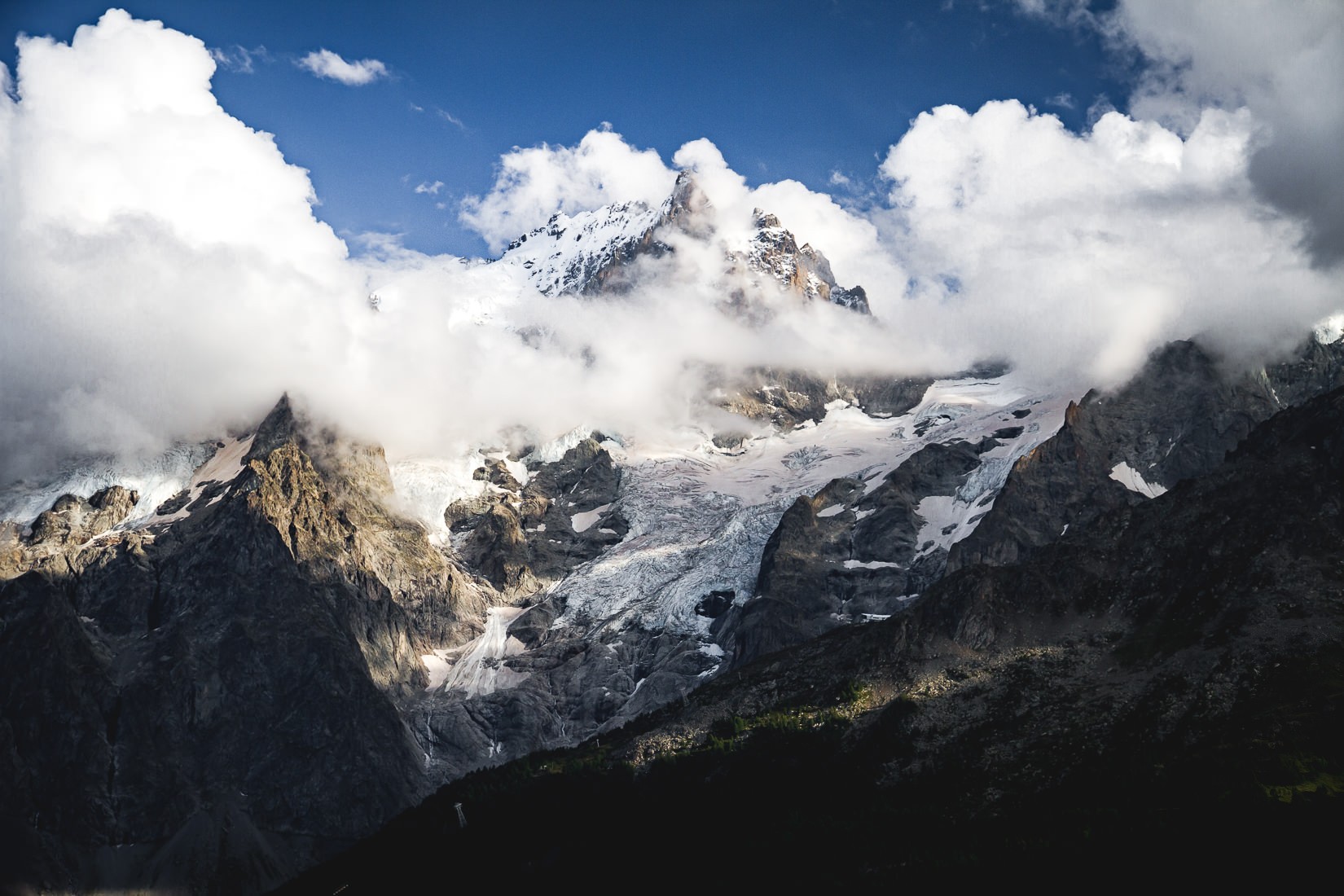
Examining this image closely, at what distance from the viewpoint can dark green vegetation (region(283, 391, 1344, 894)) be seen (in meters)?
106

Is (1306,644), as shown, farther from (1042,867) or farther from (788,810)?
(788,810)

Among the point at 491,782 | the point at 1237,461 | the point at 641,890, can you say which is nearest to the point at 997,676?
the point at 641,890

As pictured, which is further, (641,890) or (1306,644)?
(641,890)

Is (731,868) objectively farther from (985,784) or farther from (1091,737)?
(1091,737)

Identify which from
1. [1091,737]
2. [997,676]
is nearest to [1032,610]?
[997,676]

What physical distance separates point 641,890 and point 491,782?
64391 millimetres

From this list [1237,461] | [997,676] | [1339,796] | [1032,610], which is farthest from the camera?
[1237,461]

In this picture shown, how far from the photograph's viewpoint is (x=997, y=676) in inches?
5674

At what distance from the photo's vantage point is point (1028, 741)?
5025 inches

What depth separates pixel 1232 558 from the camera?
149 m

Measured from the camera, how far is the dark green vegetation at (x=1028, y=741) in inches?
4161

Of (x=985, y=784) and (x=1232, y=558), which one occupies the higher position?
(x=1232, y=558)

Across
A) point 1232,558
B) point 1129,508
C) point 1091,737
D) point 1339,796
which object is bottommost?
point 1339,796

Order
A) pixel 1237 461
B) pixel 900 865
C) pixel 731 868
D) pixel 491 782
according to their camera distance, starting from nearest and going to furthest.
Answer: pixel 900 865
pixel 731 868
pixel 1237 461
pixel 491 782
